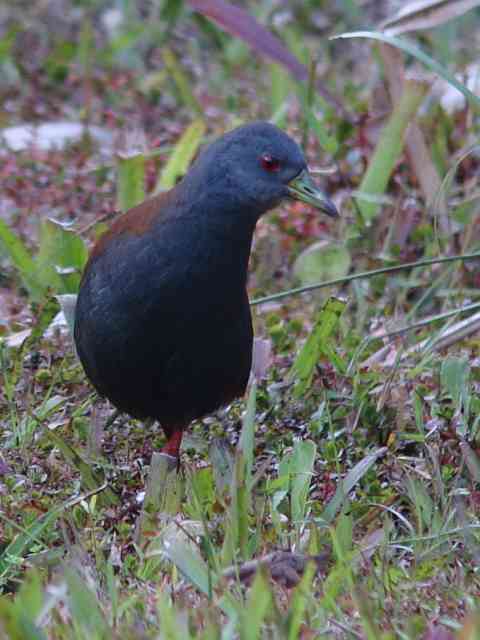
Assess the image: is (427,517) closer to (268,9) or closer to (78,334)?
(78,334)

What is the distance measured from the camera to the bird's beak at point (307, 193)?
4.20 meters

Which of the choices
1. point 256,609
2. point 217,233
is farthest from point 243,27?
point 256,609

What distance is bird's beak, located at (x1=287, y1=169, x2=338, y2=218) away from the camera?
420 centimetres

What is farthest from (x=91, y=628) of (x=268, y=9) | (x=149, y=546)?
(x=268, y=9)

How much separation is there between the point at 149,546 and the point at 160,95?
4022 millimetres

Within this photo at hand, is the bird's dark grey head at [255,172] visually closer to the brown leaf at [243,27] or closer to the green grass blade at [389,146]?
the brown leaf at [243,27]

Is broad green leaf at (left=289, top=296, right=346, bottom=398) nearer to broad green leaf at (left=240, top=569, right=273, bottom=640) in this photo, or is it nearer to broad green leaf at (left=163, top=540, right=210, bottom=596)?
broad green leaf at (left=163, top=540, right=210, bottom=596)

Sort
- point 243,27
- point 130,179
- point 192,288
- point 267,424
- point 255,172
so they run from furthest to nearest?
point 130,179, point 243,27, point 267,424, point 255,172, point 192,288

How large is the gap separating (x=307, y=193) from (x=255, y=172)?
0.17 m

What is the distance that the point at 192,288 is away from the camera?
4.05 meters

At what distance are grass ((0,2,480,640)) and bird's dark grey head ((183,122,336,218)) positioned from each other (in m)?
0.47

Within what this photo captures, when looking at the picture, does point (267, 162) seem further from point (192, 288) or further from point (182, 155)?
point (182, 155)

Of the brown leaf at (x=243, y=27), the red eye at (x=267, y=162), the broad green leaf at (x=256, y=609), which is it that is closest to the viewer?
the broad green leaf at (x=256, y=609)

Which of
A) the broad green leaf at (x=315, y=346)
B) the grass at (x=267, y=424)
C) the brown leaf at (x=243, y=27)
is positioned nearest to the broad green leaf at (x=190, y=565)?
the grass at (x=267, y=424)
